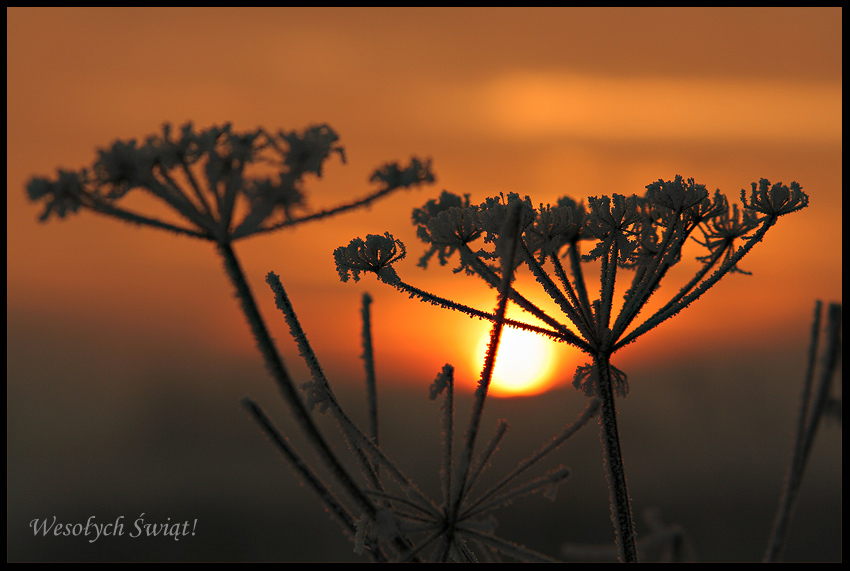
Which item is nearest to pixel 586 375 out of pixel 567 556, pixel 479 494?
pixel 479 494

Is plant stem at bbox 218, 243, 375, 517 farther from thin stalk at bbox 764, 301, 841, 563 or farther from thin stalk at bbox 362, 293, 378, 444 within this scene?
thin stalk at bbox 764, 301, 841, 563

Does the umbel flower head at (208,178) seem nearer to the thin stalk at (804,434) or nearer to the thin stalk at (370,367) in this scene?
the thin stalk at (370,367)

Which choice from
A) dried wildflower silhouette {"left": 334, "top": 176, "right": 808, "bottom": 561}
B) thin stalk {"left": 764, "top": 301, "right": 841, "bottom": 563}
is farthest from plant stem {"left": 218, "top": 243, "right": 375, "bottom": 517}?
thin stalk {"left": 764, "top": 301, "right": 841, "bottom": 563}

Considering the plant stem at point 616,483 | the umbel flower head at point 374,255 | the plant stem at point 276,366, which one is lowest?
the plant stem at point 616,483

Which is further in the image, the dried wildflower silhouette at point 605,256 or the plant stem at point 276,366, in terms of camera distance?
the dried wildflower silhouette at point 605,256

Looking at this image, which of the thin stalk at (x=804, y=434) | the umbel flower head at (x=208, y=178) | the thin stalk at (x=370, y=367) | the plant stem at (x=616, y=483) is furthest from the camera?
the thin stalk at (x=804, y=434)

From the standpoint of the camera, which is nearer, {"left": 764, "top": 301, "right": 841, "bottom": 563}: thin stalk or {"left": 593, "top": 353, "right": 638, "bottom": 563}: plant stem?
{"left": 593, "top": 353, "right": 638, "bottom": 563}: plant stem

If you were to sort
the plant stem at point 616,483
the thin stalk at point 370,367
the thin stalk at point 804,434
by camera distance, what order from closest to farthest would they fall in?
the plant stem at point 616,483
the thin stalk at point 370,367
the thin stalk at point 804,434

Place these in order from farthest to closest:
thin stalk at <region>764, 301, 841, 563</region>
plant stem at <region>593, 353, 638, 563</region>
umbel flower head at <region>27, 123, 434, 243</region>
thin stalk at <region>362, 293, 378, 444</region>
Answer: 1. thin stalk at <region>764, 301, 841, 563</region>
2. thin stalk at <region>362, 293, 378, 444</region>
3. plant stem at <region>593, 353, 638, 563</region>
4. umbel flower head at <region>27, 123, 434, 243</region>

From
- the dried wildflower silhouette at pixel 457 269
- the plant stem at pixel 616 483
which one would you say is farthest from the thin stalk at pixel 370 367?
the plant stem at pixel 616 483
